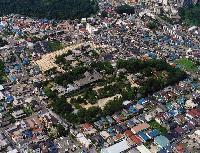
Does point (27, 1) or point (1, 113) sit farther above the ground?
point (27, 1)

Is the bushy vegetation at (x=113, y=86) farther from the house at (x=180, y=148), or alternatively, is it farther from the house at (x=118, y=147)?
the house at (x=118, y=147)

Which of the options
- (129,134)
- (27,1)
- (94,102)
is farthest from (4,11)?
(129,134)

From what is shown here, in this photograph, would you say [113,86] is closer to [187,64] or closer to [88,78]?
[88,78]

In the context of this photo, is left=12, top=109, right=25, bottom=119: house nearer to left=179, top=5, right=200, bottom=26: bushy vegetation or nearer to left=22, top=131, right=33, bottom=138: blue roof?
left=22, top=131, right=33, bottom=138: blue roof

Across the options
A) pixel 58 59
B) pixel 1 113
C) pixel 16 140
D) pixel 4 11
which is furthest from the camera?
pixel 4 11

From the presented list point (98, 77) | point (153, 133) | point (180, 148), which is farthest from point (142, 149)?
point (98, 77)

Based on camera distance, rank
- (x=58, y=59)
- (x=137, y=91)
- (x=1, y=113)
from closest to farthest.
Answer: (x=1, y=113), (x=137, y=91), (x=58, y=59)

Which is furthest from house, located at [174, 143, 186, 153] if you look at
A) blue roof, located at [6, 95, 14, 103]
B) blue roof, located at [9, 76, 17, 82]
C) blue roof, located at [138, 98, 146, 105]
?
blue roof, located at [9, 76, 17, 82]

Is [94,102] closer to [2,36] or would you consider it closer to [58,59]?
[58,59]
